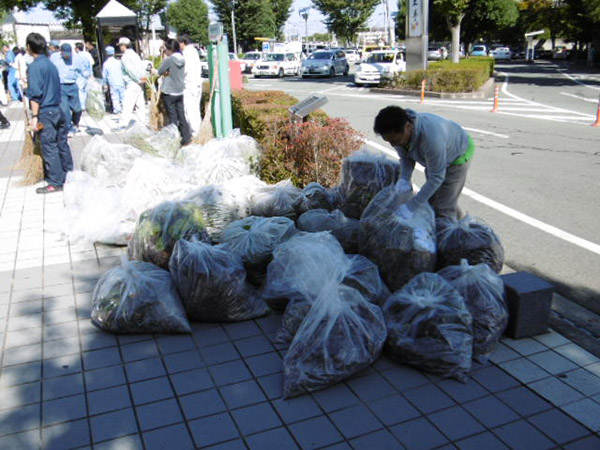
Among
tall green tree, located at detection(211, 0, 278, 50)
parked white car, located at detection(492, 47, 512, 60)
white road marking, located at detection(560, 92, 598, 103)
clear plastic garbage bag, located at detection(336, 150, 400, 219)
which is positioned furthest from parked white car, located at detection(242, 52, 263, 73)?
clear plastic garbage bag, located at detection(336, 150, 400, 219)

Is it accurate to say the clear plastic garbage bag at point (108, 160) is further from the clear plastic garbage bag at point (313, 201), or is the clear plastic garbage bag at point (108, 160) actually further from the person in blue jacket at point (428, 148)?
the person in blue jacket at point (428, 148)

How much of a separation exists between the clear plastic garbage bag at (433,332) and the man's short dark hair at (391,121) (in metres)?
1.10

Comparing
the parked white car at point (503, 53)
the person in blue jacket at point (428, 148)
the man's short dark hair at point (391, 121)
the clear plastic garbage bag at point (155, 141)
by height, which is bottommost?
the clear plastic garbage bag at point (155, 141)

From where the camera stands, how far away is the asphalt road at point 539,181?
17.4ft

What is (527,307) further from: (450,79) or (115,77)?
(450,79)

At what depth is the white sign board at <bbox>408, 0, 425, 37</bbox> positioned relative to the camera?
74.0 feet

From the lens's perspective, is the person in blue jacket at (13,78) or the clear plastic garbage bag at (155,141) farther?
the person in blue jacket at (13,78)

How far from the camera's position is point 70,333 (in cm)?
397

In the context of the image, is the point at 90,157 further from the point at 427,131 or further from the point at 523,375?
the point at 523,375

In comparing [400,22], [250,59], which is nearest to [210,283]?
[250,59]

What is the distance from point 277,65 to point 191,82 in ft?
83.7

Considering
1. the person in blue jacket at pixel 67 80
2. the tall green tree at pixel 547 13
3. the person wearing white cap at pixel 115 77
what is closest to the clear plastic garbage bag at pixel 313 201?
the person in blue jacket at pixel 67 80

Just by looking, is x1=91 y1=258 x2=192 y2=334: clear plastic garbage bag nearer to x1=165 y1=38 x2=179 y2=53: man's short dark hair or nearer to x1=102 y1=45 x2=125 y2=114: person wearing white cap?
x1=165 y1=38 x2=179 y2=53: man's short dark hair

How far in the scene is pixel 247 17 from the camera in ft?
203
